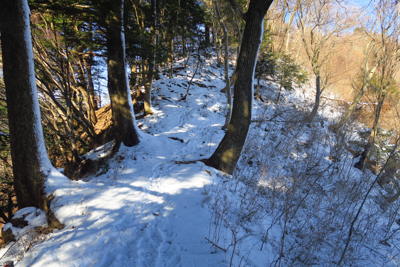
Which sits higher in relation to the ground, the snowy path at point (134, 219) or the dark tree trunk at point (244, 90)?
the dark tree trunk at point (244, 90)

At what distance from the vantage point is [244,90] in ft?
13.6

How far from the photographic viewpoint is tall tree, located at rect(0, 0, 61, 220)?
9.58ft

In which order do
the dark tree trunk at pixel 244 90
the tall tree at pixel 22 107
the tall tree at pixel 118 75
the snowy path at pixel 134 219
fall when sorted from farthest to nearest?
the tall tree at pixel 118 75 → the dark tree trunk at pixel 244 90 → the tall tree at pixel 22 107 → the snowy path at pixel 134 219

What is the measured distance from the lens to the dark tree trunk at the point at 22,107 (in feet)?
9.59

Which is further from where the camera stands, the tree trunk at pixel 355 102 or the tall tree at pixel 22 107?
the tree trunk at pixel 355 102

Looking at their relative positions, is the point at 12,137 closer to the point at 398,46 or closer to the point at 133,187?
the point at 133,187

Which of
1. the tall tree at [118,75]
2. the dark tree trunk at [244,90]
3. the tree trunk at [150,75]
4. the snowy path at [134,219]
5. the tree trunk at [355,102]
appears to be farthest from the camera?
the tree trunk at [355,102]

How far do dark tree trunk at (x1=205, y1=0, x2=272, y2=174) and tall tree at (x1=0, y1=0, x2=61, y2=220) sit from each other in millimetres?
3707

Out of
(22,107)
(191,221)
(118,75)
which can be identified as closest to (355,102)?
(191,221)

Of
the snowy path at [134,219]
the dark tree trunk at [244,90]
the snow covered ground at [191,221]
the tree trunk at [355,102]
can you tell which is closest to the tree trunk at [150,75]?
the snow covered ground at [191,221]

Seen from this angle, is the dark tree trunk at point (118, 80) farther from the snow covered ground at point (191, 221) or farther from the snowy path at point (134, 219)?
the snowy path at point (134, 219)

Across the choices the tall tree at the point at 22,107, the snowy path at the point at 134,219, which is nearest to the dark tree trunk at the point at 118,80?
the snowy path at the point at 134,219

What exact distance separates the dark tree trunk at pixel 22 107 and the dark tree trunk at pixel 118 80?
2.70 metres

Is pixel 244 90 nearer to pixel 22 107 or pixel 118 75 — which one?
pixel 118 75
